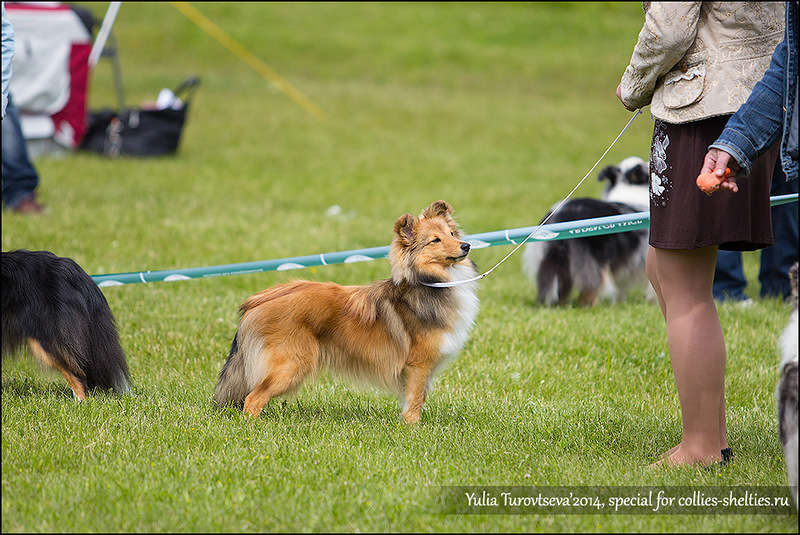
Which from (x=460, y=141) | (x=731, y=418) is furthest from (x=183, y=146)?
(x=731, y=418)

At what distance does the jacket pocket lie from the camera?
3258mm

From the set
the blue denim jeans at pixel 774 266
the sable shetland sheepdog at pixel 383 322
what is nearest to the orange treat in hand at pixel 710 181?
the sable shetland sheepdog at pixel 383 322

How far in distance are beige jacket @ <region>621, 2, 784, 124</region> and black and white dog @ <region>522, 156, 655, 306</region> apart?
12.7ft

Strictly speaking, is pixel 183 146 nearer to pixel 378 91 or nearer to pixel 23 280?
pixel 378 91

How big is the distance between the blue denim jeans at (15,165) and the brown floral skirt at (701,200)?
24.7 ft

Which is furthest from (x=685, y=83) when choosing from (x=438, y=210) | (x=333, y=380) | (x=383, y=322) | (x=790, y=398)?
(x=333, y=380)

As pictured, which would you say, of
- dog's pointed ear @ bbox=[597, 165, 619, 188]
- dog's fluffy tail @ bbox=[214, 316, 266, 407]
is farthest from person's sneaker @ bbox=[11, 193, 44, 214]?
dog's pointed ear @ bbox=[597, 165, 619, 188]

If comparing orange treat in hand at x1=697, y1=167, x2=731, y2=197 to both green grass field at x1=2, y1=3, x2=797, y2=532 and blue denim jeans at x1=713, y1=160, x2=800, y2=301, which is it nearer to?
green grass field at x1=2, y1=3, x2=797, y2=532

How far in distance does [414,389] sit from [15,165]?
649 cm

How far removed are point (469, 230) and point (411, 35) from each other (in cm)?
2112

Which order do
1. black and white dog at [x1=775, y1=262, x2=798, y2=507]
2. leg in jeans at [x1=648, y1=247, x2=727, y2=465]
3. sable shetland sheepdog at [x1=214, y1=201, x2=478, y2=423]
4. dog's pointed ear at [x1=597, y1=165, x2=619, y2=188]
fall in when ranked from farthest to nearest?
dog's pointed ear at [x1=597, y1=165, x2=619, y2=188]
sable shetland sheepdog at [x1=214, y1=201, x2=478, y2=423]
leg in jeans at [x1=648, y1=247, x2=727, y2=465]
black and white dog at [x1=775, y1=262, x2=798, y2=507]

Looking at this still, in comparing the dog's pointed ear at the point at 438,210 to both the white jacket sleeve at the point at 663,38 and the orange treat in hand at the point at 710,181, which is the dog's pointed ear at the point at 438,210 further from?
the orange treat in hand at the point at 710,181

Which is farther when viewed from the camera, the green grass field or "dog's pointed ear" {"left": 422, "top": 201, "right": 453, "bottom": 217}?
"dog's pointed ear" {"left": 422, "top": 201, "right": 453, "bottom": 217}

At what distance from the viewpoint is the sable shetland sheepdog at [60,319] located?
413cm
